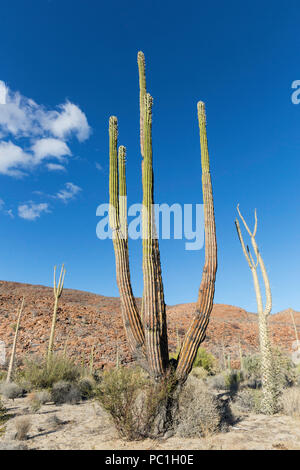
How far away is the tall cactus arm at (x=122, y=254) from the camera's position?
7.12 m

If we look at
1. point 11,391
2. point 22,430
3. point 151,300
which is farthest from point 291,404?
point 11,391

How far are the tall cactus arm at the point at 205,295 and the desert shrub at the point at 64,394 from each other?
5.62 meters

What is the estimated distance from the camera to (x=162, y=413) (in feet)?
21.2

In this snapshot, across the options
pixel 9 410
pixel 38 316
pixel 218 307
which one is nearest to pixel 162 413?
pixel 9 410

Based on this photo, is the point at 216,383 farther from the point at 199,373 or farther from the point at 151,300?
the point at 151,300

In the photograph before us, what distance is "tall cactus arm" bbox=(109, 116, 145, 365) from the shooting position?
23.4 ft

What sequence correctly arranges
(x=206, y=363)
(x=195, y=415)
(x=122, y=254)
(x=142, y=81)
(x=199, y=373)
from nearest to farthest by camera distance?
(x=195, y=415) < (x=122, y=254) < (x=142, y=81) < (x=199, y=373) < (x=206, y=363)

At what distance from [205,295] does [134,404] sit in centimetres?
279

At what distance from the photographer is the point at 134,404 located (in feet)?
21.8

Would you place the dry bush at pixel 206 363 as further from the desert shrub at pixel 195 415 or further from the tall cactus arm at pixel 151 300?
the tall cactus arm at pixel 151 300

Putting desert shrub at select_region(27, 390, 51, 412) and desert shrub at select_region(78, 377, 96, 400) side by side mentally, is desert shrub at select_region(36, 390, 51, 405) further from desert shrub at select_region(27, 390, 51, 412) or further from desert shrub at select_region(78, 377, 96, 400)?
desert shrub at select_region(78, 377, 96, 400)

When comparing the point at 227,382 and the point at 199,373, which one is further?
the point at 199,373

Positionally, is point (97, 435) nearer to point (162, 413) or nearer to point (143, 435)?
point (143, 435)

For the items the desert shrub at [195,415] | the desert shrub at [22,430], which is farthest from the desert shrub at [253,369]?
the desert shrub at [22,430]
